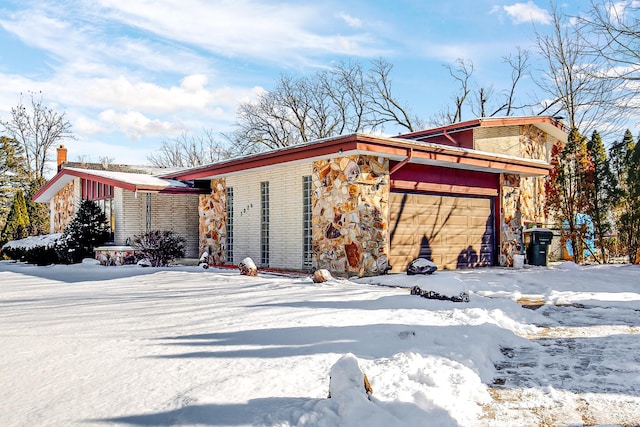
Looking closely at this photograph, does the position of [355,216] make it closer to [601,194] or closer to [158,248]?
[158,248]

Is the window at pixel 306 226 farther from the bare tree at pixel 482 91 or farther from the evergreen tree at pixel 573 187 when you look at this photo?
the bare tree at pixel 482 91

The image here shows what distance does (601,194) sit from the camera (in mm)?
13477

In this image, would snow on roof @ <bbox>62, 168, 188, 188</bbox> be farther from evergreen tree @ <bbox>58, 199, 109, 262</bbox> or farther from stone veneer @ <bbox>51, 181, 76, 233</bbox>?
stone veneer @ <bbox>51, 181, 76, 233</bbox>

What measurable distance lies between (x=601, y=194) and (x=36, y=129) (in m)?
33.9

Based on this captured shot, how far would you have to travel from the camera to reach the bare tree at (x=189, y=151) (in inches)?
1626

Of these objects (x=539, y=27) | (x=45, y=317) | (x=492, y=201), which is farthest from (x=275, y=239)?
(x=539, y=27)

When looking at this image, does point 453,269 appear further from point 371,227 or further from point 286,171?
point 286,171

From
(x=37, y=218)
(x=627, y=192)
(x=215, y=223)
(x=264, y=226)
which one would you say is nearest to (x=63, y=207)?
(x=37, y=218)

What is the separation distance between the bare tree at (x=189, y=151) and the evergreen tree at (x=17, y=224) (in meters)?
17.7

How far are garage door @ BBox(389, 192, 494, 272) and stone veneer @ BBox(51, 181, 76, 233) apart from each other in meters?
13.7

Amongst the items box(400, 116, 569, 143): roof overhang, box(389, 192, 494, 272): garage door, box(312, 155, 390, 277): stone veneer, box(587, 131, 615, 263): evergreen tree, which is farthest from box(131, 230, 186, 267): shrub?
box(587, 131, 615, 263): evergreen tree

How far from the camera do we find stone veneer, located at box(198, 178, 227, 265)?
47.9ft

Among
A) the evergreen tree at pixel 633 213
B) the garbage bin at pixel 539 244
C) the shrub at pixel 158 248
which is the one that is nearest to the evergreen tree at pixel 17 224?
the shrub at pixel 158 248

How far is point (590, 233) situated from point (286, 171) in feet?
28.6
